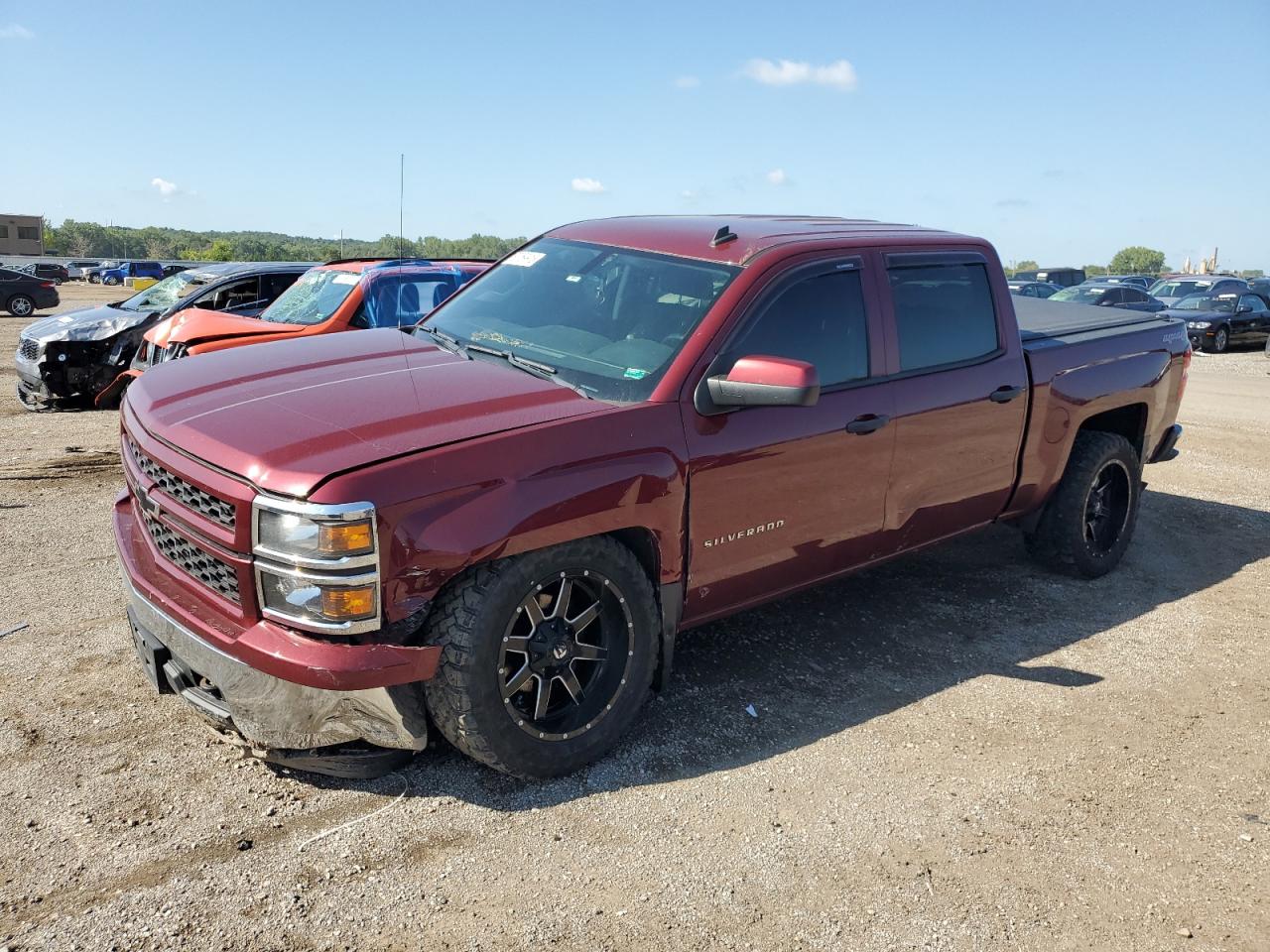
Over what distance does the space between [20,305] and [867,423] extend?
29.1 m

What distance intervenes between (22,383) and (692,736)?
9.92m

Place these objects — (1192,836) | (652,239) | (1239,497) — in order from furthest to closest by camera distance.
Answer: (1239,497)
(652,239)
(1192,836)

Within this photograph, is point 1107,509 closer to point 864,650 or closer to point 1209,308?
point 864,650

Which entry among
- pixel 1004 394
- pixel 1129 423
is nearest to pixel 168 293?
pixel 1004 394

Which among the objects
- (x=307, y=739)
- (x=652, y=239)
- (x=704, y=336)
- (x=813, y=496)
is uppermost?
(x=652, y=239)

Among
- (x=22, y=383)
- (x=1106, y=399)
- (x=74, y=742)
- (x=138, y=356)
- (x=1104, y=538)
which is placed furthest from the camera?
(x=22, y=383)

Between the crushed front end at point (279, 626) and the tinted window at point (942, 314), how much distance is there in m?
2.65

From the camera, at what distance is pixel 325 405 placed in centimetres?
347

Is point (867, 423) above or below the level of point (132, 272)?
above

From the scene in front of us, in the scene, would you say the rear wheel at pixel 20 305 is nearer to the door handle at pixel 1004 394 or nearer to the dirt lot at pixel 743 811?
the dirt lot at pixel 743 811

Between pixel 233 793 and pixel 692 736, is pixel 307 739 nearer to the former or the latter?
pixel 233 793

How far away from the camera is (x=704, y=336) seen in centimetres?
385

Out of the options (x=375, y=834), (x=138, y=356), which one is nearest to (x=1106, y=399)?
(x=375, y=834)

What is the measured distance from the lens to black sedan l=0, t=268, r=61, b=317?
88.1 feet
